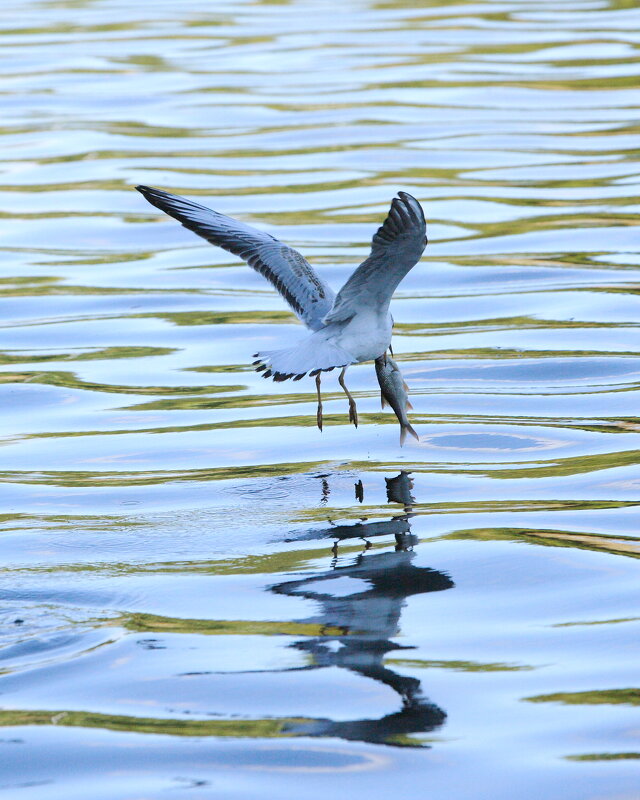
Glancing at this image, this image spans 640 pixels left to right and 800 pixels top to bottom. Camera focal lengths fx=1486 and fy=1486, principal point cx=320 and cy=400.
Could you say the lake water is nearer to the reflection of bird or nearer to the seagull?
the reflection of bird

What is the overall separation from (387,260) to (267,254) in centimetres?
157

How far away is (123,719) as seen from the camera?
466cm

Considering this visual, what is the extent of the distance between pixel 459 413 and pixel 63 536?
2.84 metres

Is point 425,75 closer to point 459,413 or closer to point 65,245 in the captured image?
point 65,245

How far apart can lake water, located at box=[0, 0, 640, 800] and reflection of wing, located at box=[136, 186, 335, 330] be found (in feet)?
2.30

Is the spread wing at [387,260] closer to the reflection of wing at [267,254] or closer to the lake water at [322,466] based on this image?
the reflection of wing at [267,254]

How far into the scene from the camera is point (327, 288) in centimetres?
834

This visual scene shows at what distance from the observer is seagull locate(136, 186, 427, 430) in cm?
675

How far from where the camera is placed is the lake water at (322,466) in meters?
4.53

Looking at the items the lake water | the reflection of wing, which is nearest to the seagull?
the reflection of wing

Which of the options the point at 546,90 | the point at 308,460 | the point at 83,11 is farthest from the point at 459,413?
the point at 83,11

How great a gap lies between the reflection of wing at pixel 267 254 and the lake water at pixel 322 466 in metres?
0.70

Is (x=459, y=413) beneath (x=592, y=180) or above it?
beneath

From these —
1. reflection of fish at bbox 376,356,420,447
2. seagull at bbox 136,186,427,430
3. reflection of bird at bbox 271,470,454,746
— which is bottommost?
reflection of bird at bbox 271,470,454,746
